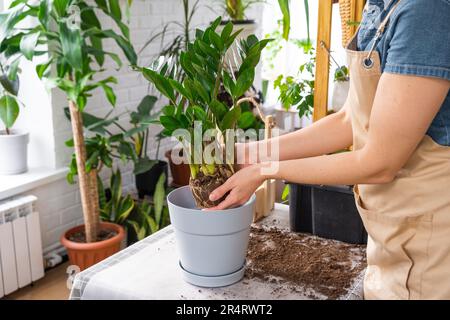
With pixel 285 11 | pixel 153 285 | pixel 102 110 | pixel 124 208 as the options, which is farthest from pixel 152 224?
pixel 153 285

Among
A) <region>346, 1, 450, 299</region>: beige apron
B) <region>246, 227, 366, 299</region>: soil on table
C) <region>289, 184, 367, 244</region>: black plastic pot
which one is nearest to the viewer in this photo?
<region>346, 1, 450, 299</region>: beige apron

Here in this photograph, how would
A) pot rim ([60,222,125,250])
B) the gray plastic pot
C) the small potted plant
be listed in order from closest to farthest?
the gray plastic pot, the small potted plant, pot rim ([60,222,125,250])

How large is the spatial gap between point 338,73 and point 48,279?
6.91 feet

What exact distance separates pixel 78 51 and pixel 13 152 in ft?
2.85

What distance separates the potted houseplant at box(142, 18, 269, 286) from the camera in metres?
1.30

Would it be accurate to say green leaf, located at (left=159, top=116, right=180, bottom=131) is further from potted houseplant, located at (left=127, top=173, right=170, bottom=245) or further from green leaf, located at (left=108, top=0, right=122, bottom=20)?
potted houseplant, located at (left=127, top=173, right=170, bottom=245)

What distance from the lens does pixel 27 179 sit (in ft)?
9.87

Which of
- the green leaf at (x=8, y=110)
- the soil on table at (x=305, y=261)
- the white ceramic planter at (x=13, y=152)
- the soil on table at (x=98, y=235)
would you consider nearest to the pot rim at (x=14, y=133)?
the white ceramic planter at (x=13, y=152)

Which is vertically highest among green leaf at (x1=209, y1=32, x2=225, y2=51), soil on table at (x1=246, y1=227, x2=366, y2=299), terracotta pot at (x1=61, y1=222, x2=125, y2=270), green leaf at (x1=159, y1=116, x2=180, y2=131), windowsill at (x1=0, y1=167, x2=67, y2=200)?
green leaf at (x1=209, y1=32, x2=225, y2=51)

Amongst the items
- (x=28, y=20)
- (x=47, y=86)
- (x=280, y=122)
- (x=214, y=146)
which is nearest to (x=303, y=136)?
(x=214, y=146)

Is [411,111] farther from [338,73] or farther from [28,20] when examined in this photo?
[28,20]

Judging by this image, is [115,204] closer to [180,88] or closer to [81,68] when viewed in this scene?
[81,68]

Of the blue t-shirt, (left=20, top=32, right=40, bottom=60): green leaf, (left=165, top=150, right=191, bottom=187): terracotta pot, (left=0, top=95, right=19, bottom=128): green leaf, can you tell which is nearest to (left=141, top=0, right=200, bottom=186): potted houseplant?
(left=165, top=150, right=191, bottom=187): terracotta pot

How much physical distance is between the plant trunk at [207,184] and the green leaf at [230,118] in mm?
108
